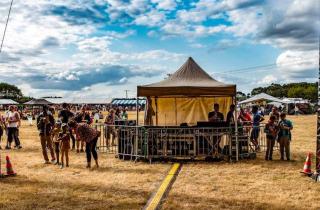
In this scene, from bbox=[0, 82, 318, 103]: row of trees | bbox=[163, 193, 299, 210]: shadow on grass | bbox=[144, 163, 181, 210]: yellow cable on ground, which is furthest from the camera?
bbox=[0, 82, 318, 103]: row of trees

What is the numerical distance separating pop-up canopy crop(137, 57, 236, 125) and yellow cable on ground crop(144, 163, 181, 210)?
2719 mm

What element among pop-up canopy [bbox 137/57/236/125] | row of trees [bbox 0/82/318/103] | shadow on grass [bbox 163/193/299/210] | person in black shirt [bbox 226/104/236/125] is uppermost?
row of trees [bbox 0/82/318/103]

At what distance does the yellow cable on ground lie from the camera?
7664mm

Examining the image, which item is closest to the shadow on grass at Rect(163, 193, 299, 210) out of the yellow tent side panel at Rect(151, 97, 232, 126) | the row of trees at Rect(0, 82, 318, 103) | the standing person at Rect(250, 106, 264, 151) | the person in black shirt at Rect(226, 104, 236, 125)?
the person in black shirt at Rect(226, 104, 236, 125)

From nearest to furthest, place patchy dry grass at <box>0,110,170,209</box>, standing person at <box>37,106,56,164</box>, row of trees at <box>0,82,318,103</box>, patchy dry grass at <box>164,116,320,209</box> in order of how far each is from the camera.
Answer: patchy dry grass at <box>164,116,320,209</box> < patchy dry grass at <box>0,110,170,209</box> < standing person at <box>37,106,56,164</box> < row of trees at <box>0,82,318,103</box>

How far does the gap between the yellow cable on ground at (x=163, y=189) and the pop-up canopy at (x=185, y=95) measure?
2719 millimetres

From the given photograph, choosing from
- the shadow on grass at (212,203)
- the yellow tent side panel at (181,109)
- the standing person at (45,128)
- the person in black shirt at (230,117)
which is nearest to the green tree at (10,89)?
the yellow tent side panel at (181,109)

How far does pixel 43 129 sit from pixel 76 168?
2072mm

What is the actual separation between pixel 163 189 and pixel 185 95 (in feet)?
18.9

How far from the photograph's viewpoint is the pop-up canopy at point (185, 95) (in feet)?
44.8

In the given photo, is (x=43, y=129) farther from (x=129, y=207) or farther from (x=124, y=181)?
(x=129, y=207)

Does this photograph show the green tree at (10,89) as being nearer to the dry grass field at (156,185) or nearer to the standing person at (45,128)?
the standing person at (45,128)

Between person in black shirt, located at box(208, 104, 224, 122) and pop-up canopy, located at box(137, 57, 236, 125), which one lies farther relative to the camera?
person in black shirt, located at box(208, 104, 224, 122)

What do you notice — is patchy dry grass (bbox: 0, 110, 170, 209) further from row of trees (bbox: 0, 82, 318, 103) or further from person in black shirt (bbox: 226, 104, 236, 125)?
row of trees (bbox: 0, 82, 318, 103)
